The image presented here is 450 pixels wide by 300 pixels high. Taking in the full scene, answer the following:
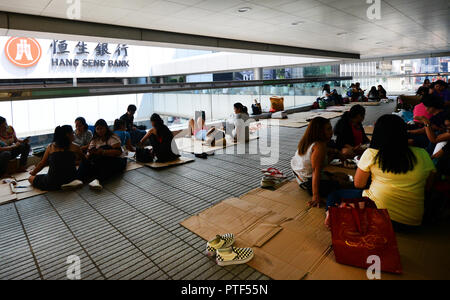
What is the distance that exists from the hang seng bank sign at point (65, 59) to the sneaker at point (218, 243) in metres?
20.4

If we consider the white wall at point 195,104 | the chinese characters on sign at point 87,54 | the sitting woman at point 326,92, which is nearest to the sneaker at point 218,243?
the white wall at point 195,104

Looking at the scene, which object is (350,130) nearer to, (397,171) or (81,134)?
(397,171)

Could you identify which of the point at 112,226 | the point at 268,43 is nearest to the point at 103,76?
the point at 268,43

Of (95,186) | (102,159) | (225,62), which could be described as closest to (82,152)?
(102,159)

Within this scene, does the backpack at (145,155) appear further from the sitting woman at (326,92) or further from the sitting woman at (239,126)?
the sitting woman at (326,92)

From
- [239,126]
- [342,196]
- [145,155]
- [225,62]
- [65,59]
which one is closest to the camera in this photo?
[342,196]

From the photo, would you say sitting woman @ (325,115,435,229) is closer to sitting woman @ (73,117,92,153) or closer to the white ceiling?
the white ceiling

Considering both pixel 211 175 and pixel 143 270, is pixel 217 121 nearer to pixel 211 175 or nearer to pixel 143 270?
pixel 211 175

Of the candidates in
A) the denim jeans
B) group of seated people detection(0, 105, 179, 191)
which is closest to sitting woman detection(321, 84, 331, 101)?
group of seated people detection(0, 105, 179, 191)

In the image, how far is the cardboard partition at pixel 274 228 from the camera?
266cm

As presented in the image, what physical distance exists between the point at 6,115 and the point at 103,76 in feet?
67.6

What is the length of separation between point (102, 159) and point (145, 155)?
1.00 meters

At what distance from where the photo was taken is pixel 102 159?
519 centimetres

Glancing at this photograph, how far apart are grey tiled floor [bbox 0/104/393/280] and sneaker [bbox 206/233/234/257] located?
3.2 inches
